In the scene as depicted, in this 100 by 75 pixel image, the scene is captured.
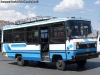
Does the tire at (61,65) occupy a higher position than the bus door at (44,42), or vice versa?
the bus door at (44,42)

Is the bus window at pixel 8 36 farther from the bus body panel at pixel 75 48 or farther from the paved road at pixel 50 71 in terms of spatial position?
the bus body panel at pixel 75 48

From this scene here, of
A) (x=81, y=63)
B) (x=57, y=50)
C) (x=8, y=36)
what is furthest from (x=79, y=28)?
(x=8, y=36)

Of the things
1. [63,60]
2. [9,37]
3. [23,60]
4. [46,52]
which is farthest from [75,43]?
[9,37]

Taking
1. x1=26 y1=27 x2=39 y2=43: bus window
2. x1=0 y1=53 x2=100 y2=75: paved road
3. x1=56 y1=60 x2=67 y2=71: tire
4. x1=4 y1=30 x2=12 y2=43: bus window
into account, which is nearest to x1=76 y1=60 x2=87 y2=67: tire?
x1=0 y1=53 x2=100 y2=75: paved road

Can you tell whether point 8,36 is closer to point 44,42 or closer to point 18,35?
point 18,35

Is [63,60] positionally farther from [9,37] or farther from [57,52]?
[9,37]

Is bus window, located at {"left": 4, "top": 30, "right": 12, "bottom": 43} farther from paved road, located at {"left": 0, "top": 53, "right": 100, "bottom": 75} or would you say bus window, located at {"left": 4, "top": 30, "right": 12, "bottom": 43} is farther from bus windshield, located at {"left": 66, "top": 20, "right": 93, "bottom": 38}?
bus windshield, located at {"left": 66, "top": 20, "right": 93, "bottom": 38}

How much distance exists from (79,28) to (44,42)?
2660mm

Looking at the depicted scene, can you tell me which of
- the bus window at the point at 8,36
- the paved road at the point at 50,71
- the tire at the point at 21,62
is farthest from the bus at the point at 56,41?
the bus window at the point at 8,36

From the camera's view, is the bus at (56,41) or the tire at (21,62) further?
the tire at (21,62)

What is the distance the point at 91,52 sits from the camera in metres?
13.4

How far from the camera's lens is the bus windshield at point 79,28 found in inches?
496

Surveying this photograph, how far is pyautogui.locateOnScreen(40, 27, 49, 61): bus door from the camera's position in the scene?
561 inches

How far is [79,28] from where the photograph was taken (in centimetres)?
1298
